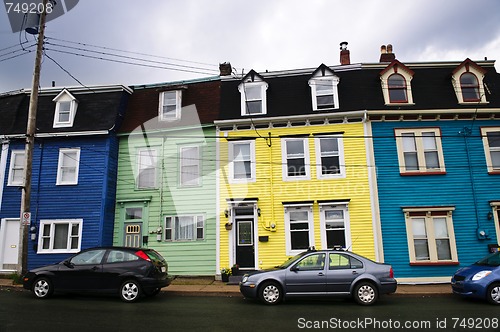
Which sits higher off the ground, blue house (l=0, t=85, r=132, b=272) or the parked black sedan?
blue house (l=0, t=85, r=132, b=272)

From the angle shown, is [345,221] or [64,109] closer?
[345,221]

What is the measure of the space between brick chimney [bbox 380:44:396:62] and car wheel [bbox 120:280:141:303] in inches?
601

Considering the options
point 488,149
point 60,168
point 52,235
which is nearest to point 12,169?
point 60,168

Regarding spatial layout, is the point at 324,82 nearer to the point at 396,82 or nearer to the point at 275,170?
the point at 396,82

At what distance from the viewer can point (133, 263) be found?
32.7 ft

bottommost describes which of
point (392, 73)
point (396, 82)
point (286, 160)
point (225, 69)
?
point (286, 160)

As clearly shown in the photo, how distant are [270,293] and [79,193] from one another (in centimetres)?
1032

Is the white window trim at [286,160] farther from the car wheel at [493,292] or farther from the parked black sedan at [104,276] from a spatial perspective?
the car wheel at [493,292]

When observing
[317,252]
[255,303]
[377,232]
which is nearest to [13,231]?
[255,303]

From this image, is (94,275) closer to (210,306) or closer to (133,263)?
(133,263)

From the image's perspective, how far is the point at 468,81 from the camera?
1517 cm

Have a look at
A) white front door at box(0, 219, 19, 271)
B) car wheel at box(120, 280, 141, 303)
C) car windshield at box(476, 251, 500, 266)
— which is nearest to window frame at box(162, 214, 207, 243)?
car wheel at box(120, 280, 141, 303)

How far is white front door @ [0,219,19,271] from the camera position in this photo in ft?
50.0

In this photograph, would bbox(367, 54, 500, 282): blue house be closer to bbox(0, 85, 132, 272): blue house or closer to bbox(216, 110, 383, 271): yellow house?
bbox(216, 110, 383, 271): yellow house
